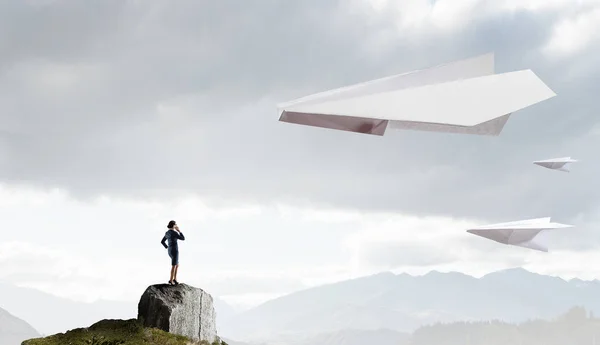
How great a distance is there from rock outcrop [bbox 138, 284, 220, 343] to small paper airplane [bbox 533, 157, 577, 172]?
49.6 feet

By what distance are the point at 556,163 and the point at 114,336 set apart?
19.2 metres

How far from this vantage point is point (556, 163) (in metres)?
28.1

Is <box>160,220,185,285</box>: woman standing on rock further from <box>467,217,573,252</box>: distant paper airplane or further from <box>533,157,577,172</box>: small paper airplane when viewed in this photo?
<box>533,157,577,172</box>: small paper airplane

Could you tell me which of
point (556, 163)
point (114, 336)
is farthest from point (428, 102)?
point (556, 163)

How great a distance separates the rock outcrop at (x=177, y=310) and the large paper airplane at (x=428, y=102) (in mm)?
14180

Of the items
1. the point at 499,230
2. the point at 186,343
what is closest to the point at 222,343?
the point at 186,343

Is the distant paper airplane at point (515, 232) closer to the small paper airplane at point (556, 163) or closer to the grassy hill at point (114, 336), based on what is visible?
the small paper airplane at point (556, 163)

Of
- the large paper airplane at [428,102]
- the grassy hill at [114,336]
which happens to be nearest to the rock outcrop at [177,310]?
the grassy hill at [114,336]

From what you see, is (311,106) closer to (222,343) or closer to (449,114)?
(449,114)

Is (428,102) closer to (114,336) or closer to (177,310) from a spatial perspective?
(114,336)

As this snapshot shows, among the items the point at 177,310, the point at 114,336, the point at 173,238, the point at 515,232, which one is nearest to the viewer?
the point at 515,232

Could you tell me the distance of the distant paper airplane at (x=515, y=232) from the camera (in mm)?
20359

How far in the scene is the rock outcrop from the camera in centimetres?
2291

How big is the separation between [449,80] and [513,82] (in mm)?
1136
